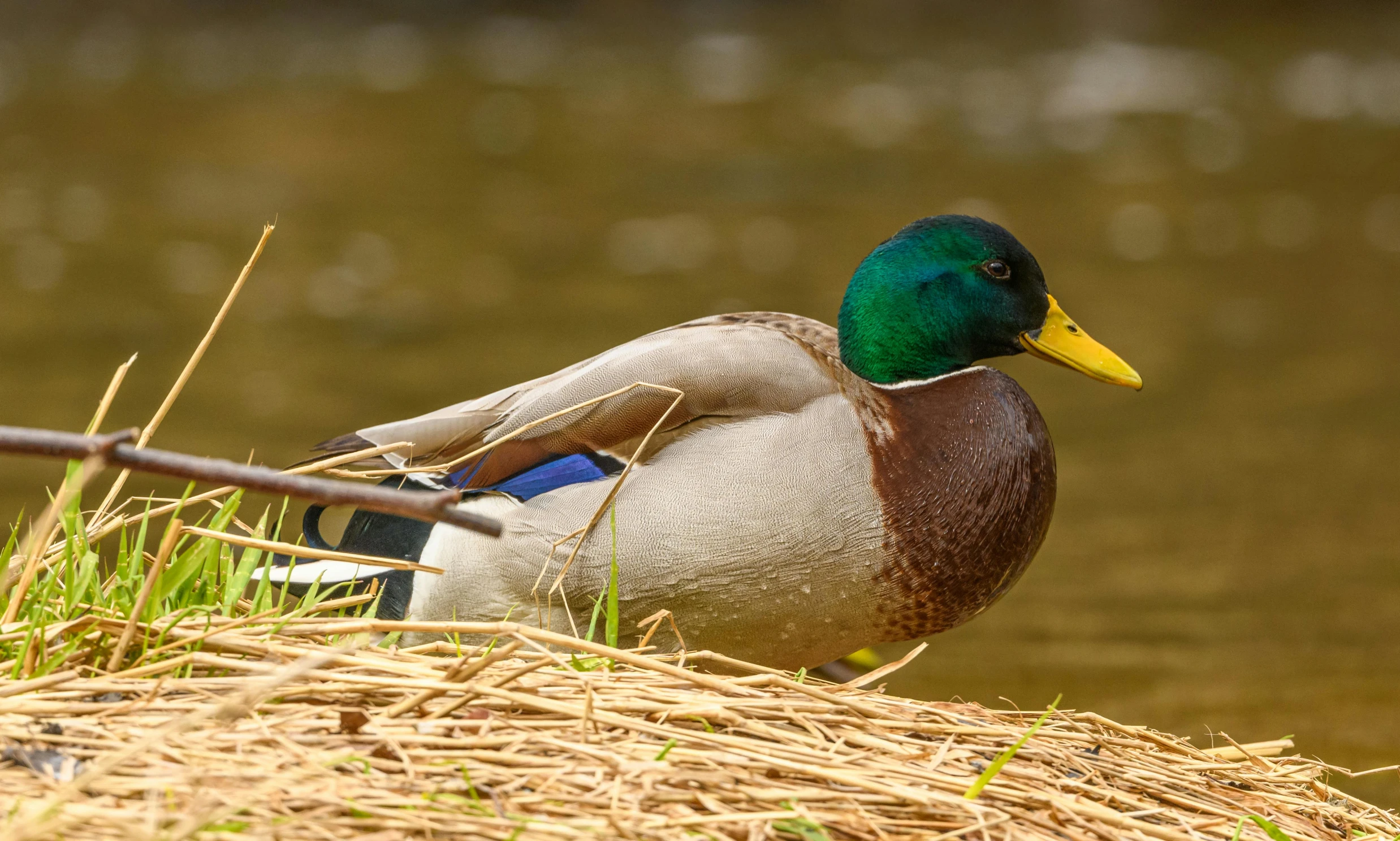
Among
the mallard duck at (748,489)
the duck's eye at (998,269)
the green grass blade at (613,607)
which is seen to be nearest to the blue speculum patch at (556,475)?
the mallard duck at (748,489)

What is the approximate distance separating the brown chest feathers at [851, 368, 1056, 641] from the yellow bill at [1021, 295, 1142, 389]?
297 mm

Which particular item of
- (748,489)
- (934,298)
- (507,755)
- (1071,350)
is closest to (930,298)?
(934,298)

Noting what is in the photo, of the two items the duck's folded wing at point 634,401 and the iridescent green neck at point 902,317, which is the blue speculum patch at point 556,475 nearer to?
the duck's folded wing at point 634,401

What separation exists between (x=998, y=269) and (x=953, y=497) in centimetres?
62

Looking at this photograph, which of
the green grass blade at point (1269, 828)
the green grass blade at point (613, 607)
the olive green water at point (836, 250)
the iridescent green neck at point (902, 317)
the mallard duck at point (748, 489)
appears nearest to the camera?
the green grass blade at point (1269, 828)

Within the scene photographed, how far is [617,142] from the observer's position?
15.1 m

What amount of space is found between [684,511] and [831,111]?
14.3 meters

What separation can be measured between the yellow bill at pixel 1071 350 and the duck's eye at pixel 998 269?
140 mm

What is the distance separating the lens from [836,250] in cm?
1123

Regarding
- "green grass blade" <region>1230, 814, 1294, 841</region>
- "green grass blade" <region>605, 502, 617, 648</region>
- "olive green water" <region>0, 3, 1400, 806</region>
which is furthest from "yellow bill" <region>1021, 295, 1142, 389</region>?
"green grass blade" <region>1230, 814, 1294, 841</region>

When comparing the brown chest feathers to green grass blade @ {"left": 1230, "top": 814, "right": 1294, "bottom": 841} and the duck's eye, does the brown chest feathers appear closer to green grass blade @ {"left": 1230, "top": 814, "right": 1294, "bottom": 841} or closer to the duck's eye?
the duck's eye

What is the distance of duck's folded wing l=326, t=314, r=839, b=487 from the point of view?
307 centimetres

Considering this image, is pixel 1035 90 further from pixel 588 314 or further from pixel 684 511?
pixel 684 511

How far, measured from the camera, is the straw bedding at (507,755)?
6.02 feet
